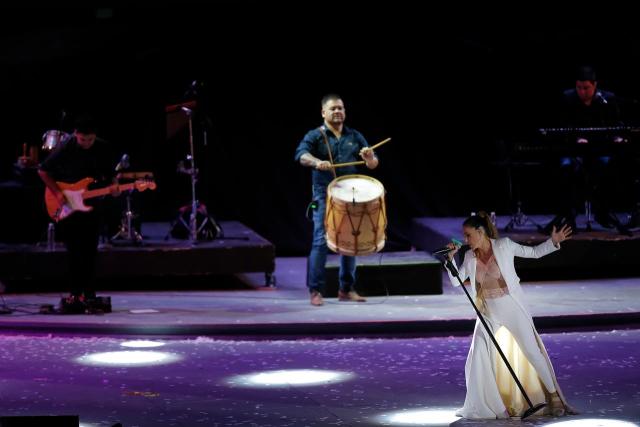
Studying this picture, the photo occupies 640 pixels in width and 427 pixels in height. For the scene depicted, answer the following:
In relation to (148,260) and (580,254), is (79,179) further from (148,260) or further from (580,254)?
(580,254)

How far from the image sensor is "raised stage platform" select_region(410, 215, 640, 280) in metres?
13.8

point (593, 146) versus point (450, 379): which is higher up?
point (593, 146)

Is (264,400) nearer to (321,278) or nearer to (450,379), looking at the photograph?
(450,379)

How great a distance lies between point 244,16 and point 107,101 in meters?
1.83

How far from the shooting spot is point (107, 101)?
625 inches

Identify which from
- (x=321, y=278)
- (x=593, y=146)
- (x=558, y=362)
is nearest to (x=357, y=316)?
(x=321, y=278)

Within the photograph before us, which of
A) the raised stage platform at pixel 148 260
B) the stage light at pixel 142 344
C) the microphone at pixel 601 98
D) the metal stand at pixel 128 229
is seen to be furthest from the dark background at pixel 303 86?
the stage light at pixel 142 344

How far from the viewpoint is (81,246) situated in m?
11.8

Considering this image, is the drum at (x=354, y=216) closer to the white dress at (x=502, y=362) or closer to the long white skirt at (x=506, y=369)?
the white dress at (x=502, y=362)

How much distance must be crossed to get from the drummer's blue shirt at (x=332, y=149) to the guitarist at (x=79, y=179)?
5.52ft

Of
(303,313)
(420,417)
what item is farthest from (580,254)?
(420,417)

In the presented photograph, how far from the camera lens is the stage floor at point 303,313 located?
11211mm

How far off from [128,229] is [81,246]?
2.15 m

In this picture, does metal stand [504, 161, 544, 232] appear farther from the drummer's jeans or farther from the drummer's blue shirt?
the drummer's blue shirt
